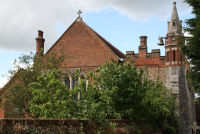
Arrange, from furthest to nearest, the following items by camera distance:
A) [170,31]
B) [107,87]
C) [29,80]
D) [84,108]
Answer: [170,31] → [29,80] → [107,87] → [84,108]

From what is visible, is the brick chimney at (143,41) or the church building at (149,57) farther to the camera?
the brick chimney at (143,41)

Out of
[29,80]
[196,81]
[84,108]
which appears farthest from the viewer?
[29,80]

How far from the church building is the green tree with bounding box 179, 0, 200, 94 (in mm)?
4205

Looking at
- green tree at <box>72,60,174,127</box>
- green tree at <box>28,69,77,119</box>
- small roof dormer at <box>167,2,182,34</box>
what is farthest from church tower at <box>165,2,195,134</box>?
green tree at <box>28,69,77,119</box>

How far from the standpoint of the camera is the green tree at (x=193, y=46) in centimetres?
1481

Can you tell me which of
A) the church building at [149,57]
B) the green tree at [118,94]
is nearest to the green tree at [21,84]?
the church building at [149,57]

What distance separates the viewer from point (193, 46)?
14867 millimetres

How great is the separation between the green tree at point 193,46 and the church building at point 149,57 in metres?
4.20

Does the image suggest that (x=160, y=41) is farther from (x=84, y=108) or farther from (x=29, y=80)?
(x=84, y=108)

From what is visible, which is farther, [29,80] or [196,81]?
[29,80]

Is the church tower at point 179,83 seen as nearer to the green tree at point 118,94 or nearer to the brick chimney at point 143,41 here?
the brick chimney at point 143,41

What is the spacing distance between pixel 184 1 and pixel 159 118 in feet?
25.2

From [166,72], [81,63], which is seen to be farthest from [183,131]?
[81,63]

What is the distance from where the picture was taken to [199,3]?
49.5ft
